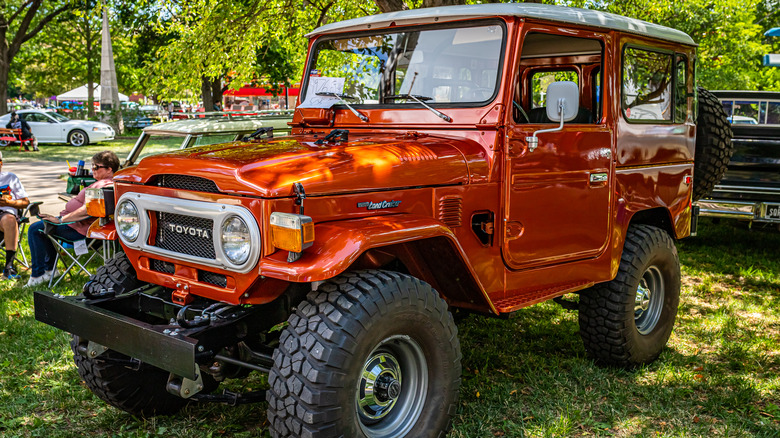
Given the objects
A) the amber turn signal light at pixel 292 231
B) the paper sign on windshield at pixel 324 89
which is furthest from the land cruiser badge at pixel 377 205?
the paper sign on windshield at pixel 324 89

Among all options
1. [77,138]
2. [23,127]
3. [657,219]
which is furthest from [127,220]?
[77,138]

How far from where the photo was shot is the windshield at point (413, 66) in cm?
377

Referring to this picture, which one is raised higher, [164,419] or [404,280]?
[404,280]

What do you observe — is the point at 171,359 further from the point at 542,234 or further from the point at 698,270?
the point at 698,270

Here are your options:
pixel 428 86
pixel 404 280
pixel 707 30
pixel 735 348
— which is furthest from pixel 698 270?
pixel 707 30

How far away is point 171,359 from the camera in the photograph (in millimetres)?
2889

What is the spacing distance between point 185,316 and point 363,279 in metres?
0.93

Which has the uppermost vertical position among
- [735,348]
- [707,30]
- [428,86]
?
[707,30]

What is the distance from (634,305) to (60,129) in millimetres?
24852

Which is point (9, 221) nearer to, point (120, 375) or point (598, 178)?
point (120, 375)

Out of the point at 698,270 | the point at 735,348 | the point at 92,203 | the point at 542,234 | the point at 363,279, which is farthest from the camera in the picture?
the point at 698,270

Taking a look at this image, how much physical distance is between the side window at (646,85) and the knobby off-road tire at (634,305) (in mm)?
811

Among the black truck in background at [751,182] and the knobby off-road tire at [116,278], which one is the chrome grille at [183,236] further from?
the black truck in background at [751,182]

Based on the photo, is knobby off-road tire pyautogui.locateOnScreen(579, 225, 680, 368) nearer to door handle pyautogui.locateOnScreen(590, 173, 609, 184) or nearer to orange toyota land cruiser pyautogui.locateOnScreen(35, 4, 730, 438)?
orange toyota land cruiser pyautogui.locateOnScreen(35, 4, 730, 438)
